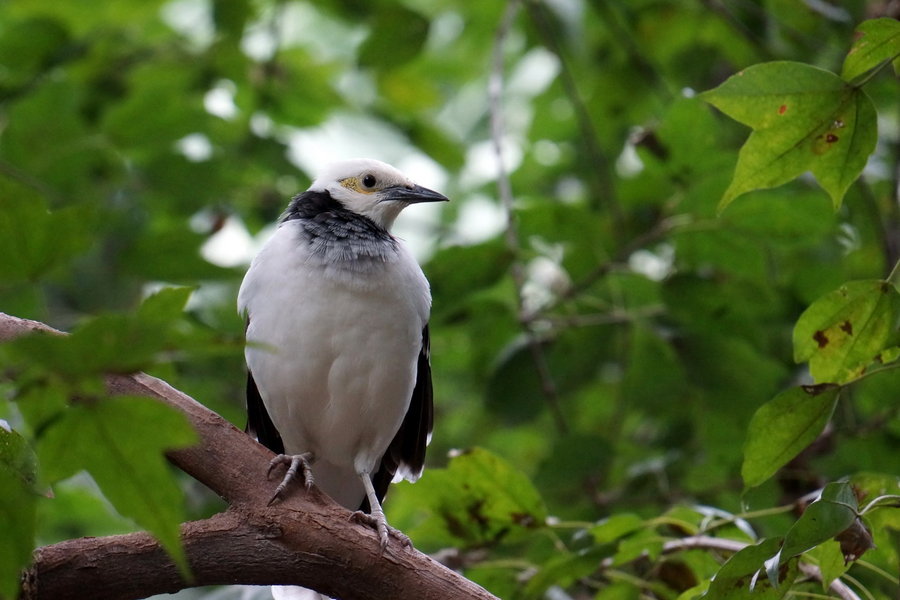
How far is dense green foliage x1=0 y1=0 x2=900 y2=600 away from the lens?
253 centimetres

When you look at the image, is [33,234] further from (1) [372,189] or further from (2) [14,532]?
(1) [372,189]

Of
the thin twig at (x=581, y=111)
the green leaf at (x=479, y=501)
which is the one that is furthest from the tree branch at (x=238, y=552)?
the thin twig at (x=581, y=111)

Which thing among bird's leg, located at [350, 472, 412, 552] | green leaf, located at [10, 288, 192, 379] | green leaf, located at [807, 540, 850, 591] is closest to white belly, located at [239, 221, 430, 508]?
bird's leg, located at [350, 472, 412, 552]

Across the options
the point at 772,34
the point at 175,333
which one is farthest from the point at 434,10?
the point at 175,333

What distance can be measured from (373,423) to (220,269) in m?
0.93

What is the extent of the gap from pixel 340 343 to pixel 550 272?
345cm

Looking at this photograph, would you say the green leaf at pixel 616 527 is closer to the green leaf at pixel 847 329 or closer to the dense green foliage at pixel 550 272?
the dense green foliage at pixel 550 272

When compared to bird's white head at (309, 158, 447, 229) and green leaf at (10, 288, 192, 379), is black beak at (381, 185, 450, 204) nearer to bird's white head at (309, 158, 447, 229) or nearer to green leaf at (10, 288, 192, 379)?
bird's white head at (309, 158, 447, 229)

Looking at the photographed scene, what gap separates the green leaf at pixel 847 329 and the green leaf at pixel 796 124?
253 mm

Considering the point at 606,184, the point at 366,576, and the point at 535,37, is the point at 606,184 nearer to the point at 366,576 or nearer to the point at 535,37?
the point at 535,37

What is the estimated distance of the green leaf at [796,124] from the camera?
9.00 feet

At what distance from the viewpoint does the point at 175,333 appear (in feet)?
5.86

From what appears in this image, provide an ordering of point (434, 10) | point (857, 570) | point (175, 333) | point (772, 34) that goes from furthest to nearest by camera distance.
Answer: point (434, 10) < point (772, 34) < point (857, 570) < point (175, 333)

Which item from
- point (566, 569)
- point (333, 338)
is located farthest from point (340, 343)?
point (566, 569)
